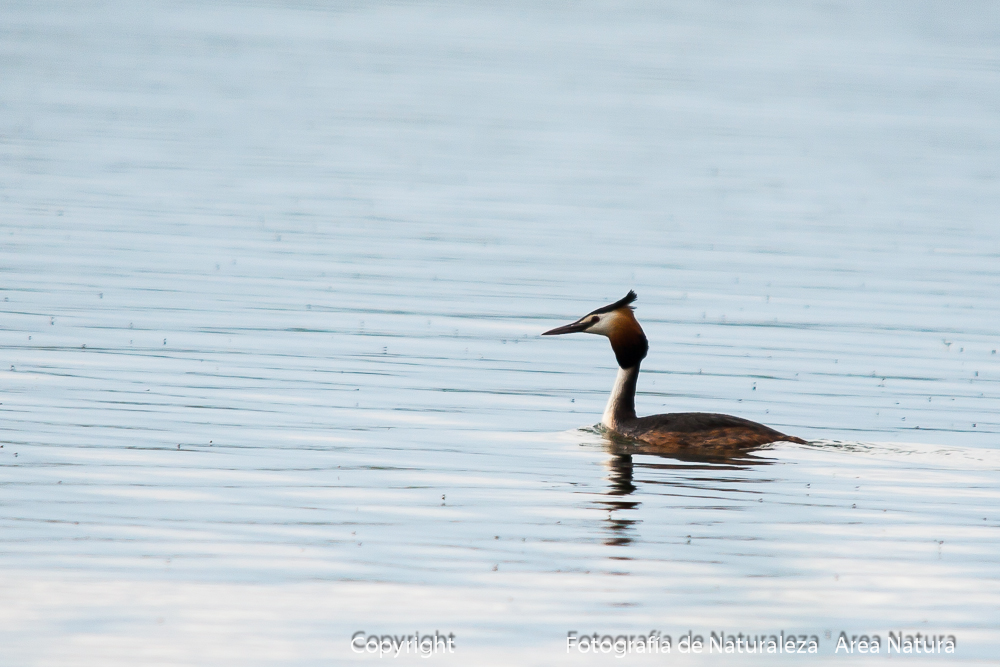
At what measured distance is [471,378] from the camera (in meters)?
18.4

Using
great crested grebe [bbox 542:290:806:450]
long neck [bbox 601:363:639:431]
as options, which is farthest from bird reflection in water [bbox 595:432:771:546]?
long neck [bbox 601:363:639:431]

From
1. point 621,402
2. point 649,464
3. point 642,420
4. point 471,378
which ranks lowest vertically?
point 649,464

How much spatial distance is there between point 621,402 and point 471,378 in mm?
2754

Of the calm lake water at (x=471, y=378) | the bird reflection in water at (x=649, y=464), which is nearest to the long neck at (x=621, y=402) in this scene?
the bird reflection in water at (x=649, y=464)

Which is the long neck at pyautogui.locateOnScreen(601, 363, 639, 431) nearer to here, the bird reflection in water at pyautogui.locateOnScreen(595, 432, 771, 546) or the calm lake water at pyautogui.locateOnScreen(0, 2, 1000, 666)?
the bird reflection in water at pyautogui.locateOnScreen(595, 432, 771, 546)

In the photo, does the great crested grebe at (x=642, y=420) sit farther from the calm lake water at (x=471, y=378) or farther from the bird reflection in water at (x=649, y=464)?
the calm lake water at (x=471, y=378)

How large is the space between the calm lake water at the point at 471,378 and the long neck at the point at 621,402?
0.41 m

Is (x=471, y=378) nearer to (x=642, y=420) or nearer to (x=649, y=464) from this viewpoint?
(x=642, y=420)

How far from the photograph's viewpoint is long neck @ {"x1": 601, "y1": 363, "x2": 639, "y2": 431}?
15.9 meters

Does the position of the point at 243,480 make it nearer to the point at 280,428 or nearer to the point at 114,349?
the point at 280,428

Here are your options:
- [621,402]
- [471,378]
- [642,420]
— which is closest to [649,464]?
[642,420]

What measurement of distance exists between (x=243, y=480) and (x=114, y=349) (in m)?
6.16

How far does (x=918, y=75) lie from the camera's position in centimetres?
7106

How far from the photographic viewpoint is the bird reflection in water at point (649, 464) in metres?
12.9
